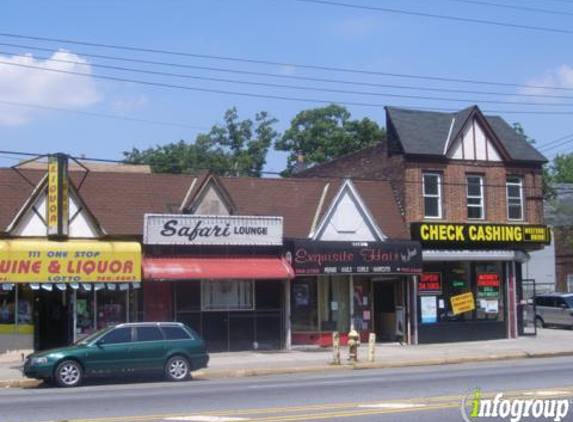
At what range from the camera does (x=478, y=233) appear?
31.0 m

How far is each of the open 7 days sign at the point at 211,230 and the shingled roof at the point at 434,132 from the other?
616 centimetres

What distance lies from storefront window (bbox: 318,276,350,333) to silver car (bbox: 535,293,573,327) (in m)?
11.7

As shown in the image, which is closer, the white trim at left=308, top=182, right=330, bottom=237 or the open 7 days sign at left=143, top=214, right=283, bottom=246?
the open 7 days sign at left=143, top=214, right=283, bottom=246

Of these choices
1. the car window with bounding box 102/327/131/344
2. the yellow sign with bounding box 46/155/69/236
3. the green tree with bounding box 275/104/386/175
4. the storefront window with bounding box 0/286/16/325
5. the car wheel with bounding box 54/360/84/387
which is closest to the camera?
the car wheel with bounding box 54/360/84/387

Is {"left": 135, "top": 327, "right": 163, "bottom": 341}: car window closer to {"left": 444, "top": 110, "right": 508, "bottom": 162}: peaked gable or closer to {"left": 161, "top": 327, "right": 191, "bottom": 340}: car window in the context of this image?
{"left": 161, "top": 327, "right": 191, "bottom": 340}: car window

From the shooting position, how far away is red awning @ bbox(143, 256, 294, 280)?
85.3ft

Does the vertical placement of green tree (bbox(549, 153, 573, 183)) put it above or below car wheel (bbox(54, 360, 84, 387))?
above

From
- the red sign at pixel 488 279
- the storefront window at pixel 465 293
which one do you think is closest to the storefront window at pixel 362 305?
the storefront window at pixel 465 293

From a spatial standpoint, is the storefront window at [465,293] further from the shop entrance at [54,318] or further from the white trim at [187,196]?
the shop entrance at [54,318]

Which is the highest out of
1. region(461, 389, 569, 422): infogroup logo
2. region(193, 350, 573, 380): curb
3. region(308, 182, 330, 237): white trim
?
region(308, 182, 330, 237): white trim

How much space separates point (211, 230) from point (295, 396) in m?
12.3

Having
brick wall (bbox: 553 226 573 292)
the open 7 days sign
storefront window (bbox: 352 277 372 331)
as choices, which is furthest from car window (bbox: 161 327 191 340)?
brick wall (bbox: 553 226 573 292)

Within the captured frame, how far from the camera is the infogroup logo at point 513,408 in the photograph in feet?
40.0

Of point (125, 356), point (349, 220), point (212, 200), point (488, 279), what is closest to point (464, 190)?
point (488, 279)
